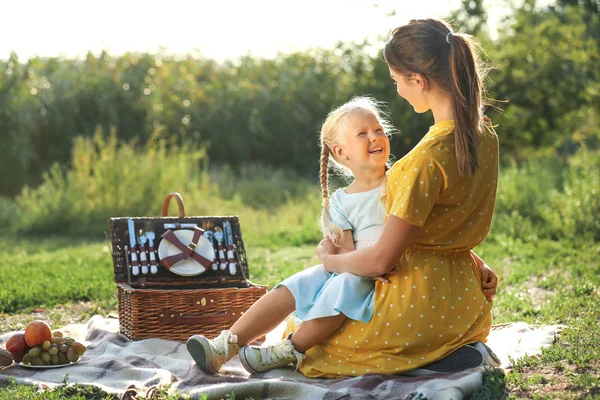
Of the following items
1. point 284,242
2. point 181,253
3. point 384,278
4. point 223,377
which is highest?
point 384,278

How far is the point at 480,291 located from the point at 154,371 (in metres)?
1.71

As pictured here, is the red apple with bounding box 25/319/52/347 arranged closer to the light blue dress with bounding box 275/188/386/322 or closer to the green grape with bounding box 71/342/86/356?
the green grape with bounding box 71/342/86/356

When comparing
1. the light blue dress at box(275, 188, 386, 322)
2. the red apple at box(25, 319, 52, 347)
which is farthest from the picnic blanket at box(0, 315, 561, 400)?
the light blue dress at box(275, 188, 386, 322)

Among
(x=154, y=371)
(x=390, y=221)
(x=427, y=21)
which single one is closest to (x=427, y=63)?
(x=427, y=21)

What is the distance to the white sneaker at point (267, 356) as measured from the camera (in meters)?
3.94

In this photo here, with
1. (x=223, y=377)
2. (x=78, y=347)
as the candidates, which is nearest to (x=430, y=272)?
(x=223, y=377)

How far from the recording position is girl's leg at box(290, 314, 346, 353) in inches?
149

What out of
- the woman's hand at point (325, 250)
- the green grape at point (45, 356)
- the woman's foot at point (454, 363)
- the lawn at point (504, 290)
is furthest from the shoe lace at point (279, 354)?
the green grape at point (45, 356)

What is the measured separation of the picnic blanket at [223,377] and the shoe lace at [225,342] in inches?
4.7

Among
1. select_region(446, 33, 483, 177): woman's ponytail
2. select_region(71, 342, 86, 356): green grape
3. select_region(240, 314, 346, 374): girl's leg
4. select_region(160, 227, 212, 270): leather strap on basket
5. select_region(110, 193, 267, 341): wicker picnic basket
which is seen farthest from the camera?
select_region(160, 227, 212, 270): leather strap on basket

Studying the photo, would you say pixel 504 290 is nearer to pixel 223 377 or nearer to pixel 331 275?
pixel 331 275

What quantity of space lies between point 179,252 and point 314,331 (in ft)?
5.19

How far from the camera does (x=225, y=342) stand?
3951 millimetres

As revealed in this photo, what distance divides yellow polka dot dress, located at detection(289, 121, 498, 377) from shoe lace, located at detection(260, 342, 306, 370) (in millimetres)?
194
